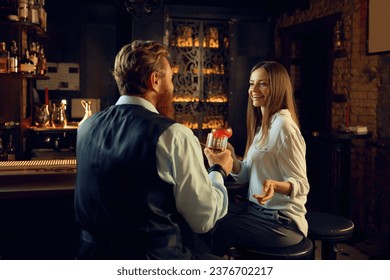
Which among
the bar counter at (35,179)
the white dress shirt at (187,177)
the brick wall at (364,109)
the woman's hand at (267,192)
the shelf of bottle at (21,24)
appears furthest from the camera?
the brick wall at (364,109)

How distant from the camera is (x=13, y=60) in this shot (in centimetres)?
412

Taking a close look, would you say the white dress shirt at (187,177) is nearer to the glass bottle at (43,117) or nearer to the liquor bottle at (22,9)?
the liquor bottle at (22,9)

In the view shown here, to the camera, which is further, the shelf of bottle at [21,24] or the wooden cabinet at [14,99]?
the wooden cabinet at [14,99]

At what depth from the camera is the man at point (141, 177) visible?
1560 mm

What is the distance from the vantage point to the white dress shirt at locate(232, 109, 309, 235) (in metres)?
2.15

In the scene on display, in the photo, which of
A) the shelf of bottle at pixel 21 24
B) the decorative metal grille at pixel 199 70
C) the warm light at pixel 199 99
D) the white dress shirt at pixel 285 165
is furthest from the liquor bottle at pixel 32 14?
the white dress shirt at pixel 285 165

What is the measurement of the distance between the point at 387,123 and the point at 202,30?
2647 millimetres

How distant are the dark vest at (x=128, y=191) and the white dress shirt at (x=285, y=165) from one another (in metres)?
0.65

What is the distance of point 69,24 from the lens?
590 cm

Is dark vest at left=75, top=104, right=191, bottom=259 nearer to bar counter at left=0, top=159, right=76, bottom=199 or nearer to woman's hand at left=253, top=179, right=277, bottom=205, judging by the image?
woman's hand at left=253, top=179, right=277, bottom=205

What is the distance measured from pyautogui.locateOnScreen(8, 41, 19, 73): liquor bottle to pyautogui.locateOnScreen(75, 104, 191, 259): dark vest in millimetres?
2736

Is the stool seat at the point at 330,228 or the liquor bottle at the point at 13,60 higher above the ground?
the liquor bottle at the point at 13,60

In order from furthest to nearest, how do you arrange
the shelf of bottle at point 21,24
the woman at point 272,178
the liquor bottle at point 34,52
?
the liquor bottle at point 34,52 < the shelf of bottle at point 21,24 < the woman at point 272,178
